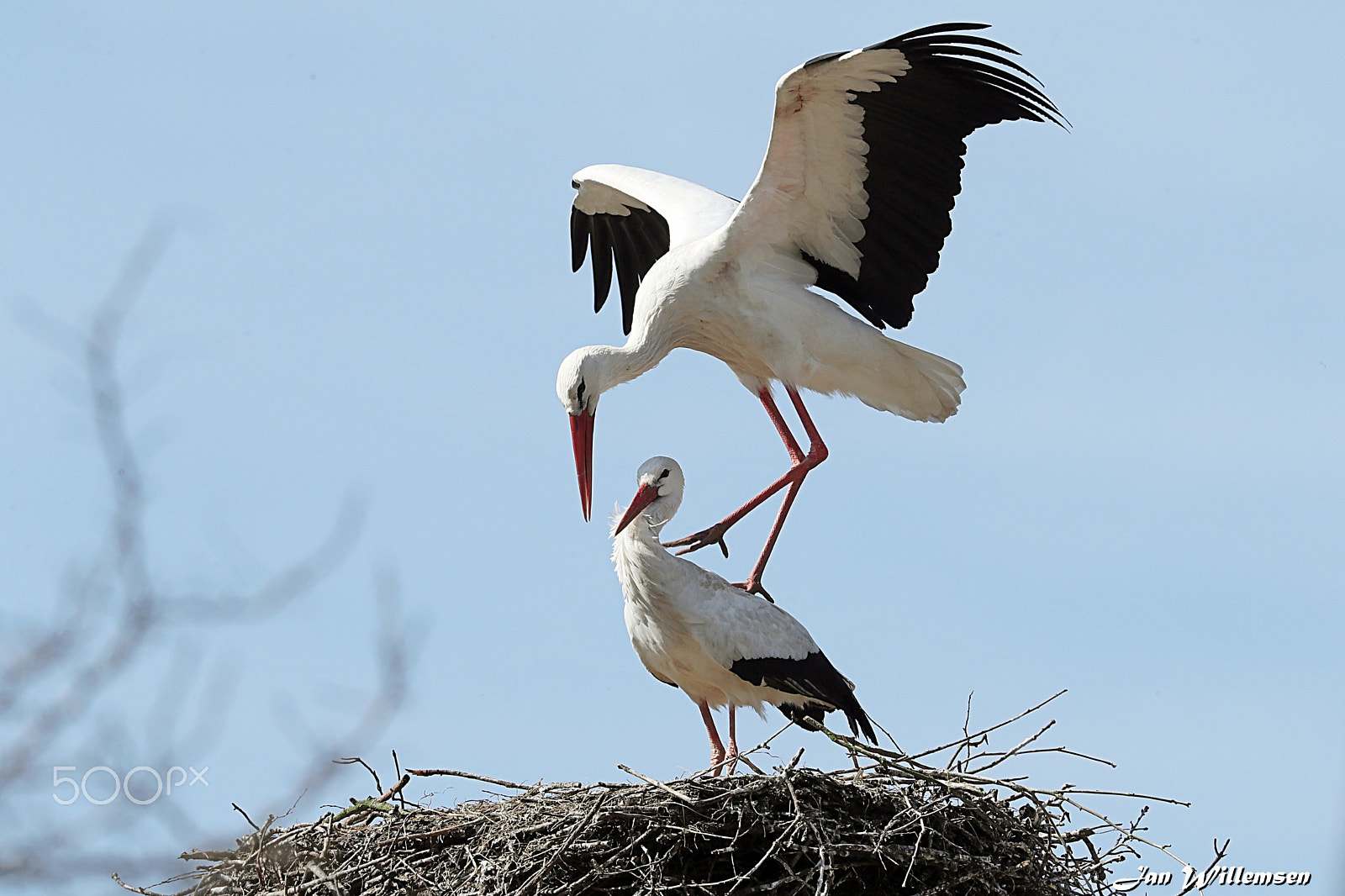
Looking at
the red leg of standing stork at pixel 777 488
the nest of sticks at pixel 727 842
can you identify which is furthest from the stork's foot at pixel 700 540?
the nest of sticks at pixel 727 842

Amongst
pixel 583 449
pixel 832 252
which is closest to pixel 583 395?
pixel 583 449

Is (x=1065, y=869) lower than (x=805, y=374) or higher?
lower

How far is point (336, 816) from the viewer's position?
5.45m

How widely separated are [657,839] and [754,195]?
3378mm

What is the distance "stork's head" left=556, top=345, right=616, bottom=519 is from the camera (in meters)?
7.07

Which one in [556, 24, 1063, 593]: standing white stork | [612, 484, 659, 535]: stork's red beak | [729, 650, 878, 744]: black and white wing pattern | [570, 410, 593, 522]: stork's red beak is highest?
[556, 24, 1063, 593]: standing white stork

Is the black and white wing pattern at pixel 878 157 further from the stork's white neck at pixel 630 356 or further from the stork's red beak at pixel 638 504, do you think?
the stork's red beak at pixel 638 504

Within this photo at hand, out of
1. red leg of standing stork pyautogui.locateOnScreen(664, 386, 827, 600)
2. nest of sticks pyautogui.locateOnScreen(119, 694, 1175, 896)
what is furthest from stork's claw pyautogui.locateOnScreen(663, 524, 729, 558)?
nest of sticks pyautogui.locateOnScreen(119, 694, 1175, 896)

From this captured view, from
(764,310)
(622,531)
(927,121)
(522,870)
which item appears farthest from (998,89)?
(522,870)

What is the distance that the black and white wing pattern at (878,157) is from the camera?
664 centimetres

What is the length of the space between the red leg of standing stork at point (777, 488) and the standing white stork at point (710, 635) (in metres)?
0.62

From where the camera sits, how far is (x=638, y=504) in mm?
6438

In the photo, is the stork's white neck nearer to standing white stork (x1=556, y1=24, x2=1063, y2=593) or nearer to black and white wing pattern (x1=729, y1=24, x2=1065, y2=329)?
standing white stork (x1=556, y1=24, x2=1063, y2=593)

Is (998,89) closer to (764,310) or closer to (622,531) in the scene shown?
(764,310)
